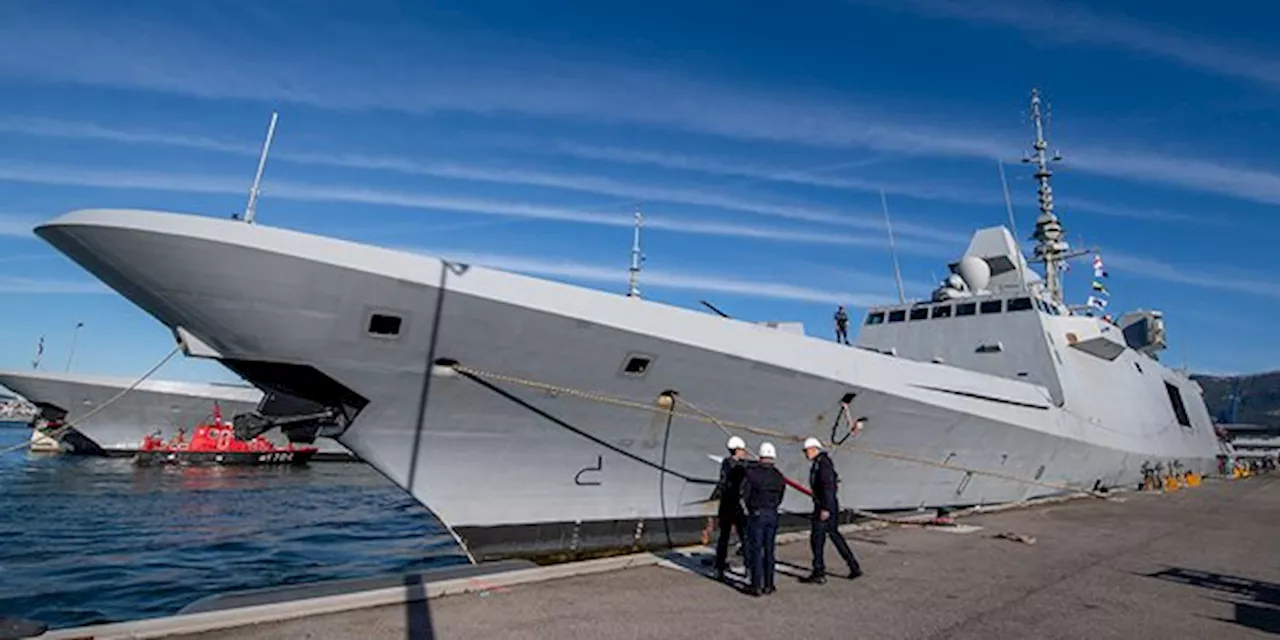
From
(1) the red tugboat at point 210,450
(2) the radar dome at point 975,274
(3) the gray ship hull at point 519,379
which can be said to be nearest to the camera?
(3) the gray ship hull at point 519,379

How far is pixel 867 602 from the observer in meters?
5.61

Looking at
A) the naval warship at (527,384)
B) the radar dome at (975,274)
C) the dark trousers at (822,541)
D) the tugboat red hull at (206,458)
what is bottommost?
the tugboat red hull at (206,458)

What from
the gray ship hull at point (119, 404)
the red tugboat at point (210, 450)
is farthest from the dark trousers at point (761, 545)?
the gray ship hull at point (119, 404)

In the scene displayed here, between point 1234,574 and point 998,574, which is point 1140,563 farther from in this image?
point 998,574

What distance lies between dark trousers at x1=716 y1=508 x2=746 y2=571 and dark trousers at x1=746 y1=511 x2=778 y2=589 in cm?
41

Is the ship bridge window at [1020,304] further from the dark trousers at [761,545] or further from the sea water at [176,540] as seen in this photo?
the sea water at [176,540]

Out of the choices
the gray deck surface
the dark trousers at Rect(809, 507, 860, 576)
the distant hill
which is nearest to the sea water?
the gray deck surface

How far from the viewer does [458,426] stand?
7617 millimetres

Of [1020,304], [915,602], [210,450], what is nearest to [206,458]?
A: [210,450]

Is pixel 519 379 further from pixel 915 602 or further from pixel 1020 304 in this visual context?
pixel 1020 304

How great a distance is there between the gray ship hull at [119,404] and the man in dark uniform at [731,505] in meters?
35.2

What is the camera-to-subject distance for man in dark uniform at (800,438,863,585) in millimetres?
6297

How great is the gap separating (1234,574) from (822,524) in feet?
15.6

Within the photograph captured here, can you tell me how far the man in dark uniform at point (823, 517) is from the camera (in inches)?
248
